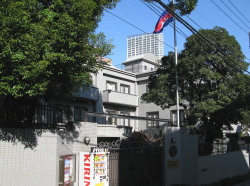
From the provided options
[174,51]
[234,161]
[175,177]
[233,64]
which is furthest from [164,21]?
[234,161]

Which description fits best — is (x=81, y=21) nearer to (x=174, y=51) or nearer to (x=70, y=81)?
(x=70, y=81)

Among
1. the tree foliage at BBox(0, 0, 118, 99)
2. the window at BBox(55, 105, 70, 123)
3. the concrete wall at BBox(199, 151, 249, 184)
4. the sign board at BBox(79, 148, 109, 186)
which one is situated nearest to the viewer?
the tree foliage at BBox(0, 0, 118, 99)

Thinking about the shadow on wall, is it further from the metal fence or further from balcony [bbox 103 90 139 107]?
balcony [bbox 103 90 139 107]

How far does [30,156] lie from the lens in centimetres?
949

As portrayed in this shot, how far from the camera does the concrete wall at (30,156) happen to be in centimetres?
907

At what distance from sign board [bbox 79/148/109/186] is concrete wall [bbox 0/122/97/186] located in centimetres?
79

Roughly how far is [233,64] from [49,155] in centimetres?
1236

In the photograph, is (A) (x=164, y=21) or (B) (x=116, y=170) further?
(A) (x=164, y=21)

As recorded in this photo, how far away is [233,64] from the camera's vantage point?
17188 mm

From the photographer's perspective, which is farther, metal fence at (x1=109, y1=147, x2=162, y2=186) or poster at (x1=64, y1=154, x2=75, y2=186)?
metal fence at (x1=109, y1=147, x2=162, y2=186)

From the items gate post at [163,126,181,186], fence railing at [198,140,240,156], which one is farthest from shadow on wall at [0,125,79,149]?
fence railing at [198,140,240,156]

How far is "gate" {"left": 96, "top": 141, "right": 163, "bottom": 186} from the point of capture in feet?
37.6

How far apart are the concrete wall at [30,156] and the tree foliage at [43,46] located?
58.6 inches

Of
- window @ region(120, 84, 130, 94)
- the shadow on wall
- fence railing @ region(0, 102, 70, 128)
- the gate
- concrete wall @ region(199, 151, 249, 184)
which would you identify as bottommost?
concrete wall @ region(199, 151, 249, 184)
